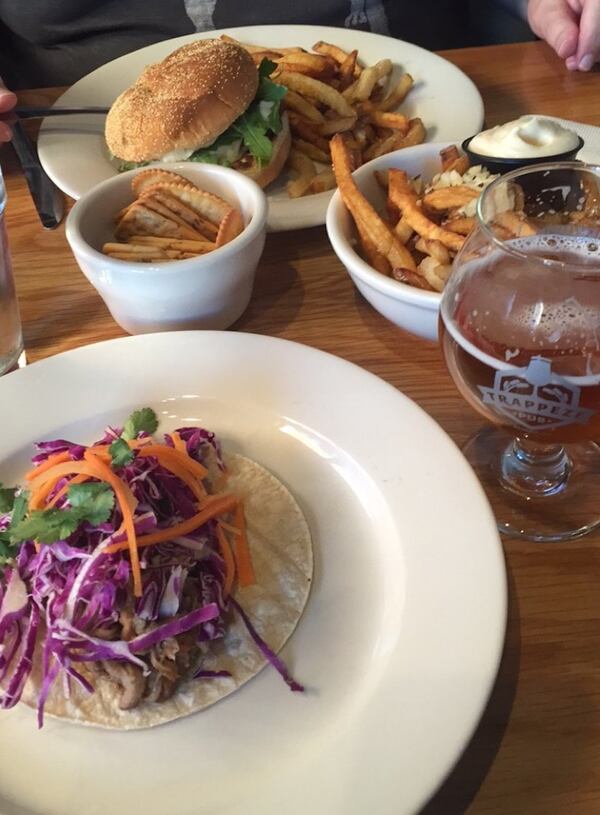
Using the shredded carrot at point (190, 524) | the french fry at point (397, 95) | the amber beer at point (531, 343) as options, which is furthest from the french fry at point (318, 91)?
the shredded carrot at point (190, 524)

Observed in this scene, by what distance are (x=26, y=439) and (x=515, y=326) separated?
1.93 feet

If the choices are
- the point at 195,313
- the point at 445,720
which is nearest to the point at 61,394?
the point at 195,313

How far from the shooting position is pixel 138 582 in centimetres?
79

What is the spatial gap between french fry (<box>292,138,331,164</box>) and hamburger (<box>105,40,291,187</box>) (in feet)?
0.14

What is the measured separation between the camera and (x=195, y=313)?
3.64 feet

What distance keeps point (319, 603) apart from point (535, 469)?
0.31m

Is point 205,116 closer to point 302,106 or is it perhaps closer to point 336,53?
point 302,106

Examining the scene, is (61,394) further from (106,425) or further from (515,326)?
(515,326)

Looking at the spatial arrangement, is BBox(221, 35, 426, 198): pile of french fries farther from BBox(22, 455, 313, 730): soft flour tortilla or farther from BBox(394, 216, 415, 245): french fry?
BBox(22, 455, 313, 730): soft flour tortilla

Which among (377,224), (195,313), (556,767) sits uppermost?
(377,224)

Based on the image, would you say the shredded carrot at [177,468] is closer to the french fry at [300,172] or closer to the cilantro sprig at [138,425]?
the cilantro sprig at [138,425]

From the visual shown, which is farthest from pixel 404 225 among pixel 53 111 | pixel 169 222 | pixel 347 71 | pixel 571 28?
pixel 571 28

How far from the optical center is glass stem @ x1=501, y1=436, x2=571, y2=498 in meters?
0.91

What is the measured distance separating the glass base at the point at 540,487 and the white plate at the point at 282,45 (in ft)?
1.70
